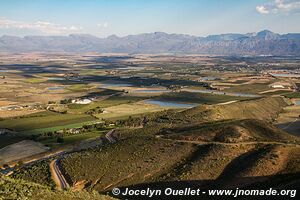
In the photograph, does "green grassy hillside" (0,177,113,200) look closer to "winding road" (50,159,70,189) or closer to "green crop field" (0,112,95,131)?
"winding road" (50,159,70,189)

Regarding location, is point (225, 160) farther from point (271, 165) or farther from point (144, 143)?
point (144, 143)

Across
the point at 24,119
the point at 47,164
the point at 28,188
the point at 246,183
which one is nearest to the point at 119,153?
the point at 47,164

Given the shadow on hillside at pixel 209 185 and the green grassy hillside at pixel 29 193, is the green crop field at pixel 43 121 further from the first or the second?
the green grassy hillside at pixel 29 193

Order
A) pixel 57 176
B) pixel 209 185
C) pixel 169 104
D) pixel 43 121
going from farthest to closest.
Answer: pixel 169 104
pixel 43 121
pixel 57 176
pixel 209 185

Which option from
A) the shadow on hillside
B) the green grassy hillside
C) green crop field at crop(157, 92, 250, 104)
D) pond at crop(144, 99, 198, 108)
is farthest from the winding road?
green crop field at crop(157, 92, 250, 104)

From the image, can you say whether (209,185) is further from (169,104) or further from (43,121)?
(169,104)

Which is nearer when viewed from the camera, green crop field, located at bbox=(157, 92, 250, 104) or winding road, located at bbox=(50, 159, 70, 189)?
winding road, located at bbox=(50, 159, 70, 189)

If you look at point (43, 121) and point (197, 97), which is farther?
point (197, 97)

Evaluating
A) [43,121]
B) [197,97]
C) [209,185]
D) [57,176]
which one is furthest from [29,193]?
[197,97]

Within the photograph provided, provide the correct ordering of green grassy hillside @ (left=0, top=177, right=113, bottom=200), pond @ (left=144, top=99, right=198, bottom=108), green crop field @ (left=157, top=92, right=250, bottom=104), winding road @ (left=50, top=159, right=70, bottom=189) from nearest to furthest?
green grassy hillside @ (left=0, top=177, right=113, bottom=200)
winding road @ (left=50, top=159, right=70, bottom=189)
pond @ (left=144, top=99, right=198, bottom=108)
green crop field @ (left=157, top=92, right=250, bottom=104)

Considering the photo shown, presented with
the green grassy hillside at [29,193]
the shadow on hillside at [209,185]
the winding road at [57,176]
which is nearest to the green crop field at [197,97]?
the winding road at [57,176]

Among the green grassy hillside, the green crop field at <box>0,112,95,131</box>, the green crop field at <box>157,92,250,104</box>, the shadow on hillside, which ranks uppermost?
the green grassy hillside
